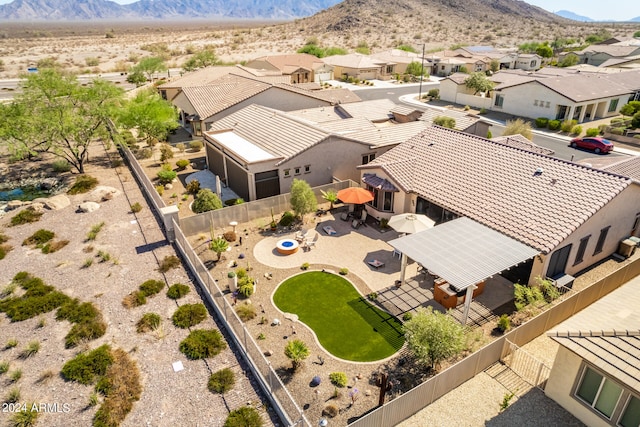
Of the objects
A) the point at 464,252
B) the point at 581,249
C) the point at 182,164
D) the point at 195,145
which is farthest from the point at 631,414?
the point at 195,145

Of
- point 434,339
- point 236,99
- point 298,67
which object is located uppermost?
point 298,67

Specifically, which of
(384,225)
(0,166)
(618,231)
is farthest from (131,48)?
(618,231)

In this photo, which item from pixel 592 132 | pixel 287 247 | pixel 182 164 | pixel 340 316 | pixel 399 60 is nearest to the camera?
pixel 340 316

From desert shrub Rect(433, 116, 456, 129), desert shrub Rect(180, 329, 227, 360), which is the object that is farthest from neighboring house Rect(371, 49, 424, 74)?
desert shrub Rect(180, 329, 227, 360)

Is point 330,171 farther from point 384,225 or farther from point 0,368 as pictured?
point 0,368

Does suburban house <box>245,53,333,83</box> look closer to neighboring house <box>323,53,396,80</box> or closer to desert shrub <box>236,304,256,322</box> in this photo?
neighboring house <box>323,53,396,80</box>

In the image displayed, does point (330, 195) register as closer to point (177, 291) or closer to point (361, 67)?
point (177, 291)

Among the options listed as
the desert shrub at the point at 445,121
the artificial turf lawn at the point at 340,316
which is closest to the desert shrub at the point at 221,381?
the artificial turf lawn at the point at 340,316

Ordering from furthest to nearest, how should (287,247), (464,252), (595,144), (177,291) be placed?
(595,144) < (287,247) < (177,291) < (464,252)
